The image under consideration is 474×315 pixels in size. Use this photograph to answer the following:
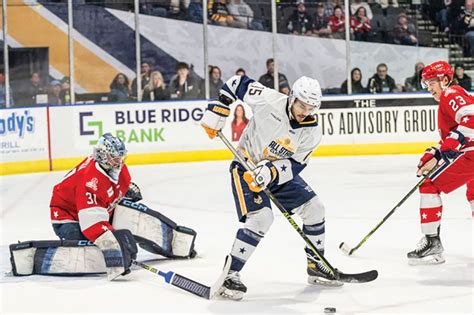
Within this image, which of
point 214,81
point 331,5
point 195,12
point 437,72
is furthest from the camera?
point 331,5

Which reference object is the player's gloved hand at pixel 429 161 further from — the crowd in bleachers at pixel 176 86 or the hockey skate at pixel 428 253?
the crowd in bleachers at pixel 176 86

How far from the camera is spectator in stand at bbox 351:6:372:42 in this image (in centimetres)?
1089

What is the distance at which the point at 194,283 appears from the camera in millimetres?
4215

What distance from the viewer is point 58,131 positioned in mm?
9539

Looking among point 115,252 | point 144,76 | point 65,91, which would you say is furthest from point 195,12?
point 115,252

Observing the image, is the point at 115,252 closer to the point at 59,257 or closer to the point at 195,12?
the point at 59,257

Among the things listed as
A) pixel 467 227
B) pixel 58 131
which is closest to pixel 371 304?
pixel 467 227

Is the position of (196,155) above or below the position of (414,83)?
below

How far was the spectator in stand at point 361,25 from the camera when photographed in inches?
429

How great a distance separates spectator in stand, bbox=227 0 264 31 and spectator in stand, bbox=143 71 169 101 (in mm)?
1214

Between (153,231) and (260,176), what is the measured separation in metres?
1.12

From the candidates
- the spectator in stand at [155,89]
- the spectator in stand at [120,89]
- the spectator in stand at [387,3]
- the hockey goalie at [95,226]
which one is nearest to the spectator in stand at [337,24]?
the spectator in stand at [387,3]

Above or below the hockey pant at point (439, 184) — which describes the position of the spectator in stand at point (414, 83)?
above

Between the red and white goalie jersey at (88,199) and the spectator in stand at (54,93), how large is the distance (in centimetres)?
518
